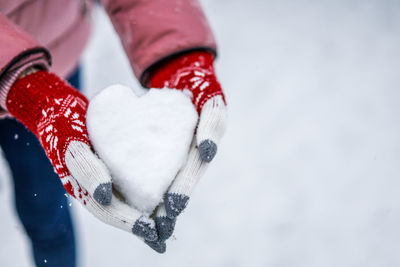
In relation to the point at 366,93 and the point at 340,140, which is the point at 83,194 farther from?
the point at 366,93

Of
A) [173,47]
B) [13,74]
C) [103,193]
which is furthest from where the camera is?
[173,47]

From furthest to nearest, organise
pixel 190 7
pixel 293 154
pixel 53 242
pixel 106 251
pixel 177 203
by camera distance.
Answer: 1. pixel 293 154
2. pixel 106 251
3. pixel 53 242
4. pixel 190 7
5. pixel 177 203

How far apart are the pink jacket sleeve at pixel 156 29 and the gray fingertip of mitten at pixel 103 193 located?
344 millimetres

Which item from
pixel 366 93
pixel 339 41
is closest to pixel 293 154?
pixel 366 93

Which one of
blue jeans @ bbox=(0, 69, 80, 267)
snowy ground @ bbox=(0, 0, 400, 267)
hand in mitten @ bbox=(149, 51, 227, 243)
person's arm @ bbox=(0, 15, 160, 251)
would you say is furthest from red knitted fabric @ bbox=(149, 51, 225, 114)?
snowy ground @ bbox=(0, 0, 400, 267)

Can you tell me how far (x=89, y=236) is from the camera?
137 cm

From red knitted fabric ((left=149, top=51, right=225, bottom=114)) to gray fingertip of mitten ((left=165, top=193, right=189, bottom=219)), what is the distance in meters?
0.19

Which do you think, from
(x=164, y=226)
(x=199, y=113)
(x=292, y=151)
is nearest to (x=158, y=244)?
(x=164, y=226)

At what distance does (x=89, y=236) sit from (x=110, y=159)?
813 millimetres

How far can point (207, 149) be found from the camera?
661 millimetres

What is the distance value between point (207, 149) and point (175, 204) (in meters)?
0.11

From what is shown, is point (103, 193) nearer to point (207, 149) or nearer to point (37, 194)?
point (207, 149)

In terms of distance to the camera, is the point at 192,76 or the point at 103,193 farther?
the point at 192,76

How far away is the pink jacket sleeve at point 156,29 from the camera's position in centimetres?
84
